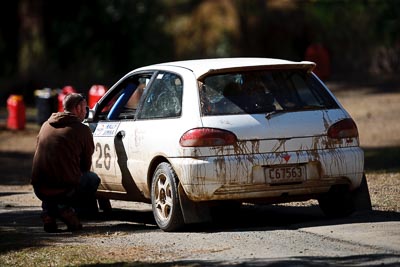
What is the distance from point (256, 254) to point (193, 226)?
2.04 metres

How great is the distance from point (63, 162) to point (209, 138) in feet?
5.58

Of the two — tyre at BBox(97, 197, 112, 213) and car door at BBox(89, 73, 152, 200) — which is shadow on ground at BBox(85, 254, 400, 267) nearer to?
car door at BBox(89, 73, 152, 200)

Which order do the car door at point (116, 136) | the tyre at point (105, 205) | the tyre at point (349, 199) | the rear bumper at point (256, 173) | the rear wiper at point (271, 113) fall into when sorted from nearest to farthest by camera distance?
the rear bumper at point (256, 173), the rear wiper at point (271, 113), the tyre at point (349, 199), the car door at point (116, 136), the tyre at point (105, 205)

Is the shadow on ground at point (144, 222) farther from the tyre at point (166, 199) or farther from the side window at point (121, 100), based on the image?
the side window at point (121, 100)

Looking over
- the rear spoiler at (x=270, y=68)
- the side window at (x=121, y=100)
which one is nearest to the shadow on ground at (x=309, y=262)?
the rear spoiler at (x=270, y=68)

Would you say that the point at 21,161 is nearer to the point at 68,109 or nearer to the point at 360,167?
the point at 68,109

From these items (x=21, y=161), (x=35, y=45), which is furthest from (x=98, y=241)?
(x=35, y=45)

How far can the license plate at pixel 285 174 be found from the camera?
1028 cm

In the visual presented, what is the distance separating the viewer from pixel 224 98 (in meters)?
10.6

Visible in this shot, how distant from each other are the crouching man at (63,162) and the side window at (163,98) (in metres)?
0.65

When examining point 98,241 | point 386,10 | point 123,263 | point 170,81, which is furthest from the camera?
point 386,10

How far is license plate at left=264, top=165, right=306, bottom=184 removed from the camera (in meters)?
10.3

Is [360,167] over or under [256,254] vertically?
over

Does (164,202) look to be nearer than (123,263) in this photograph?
No
